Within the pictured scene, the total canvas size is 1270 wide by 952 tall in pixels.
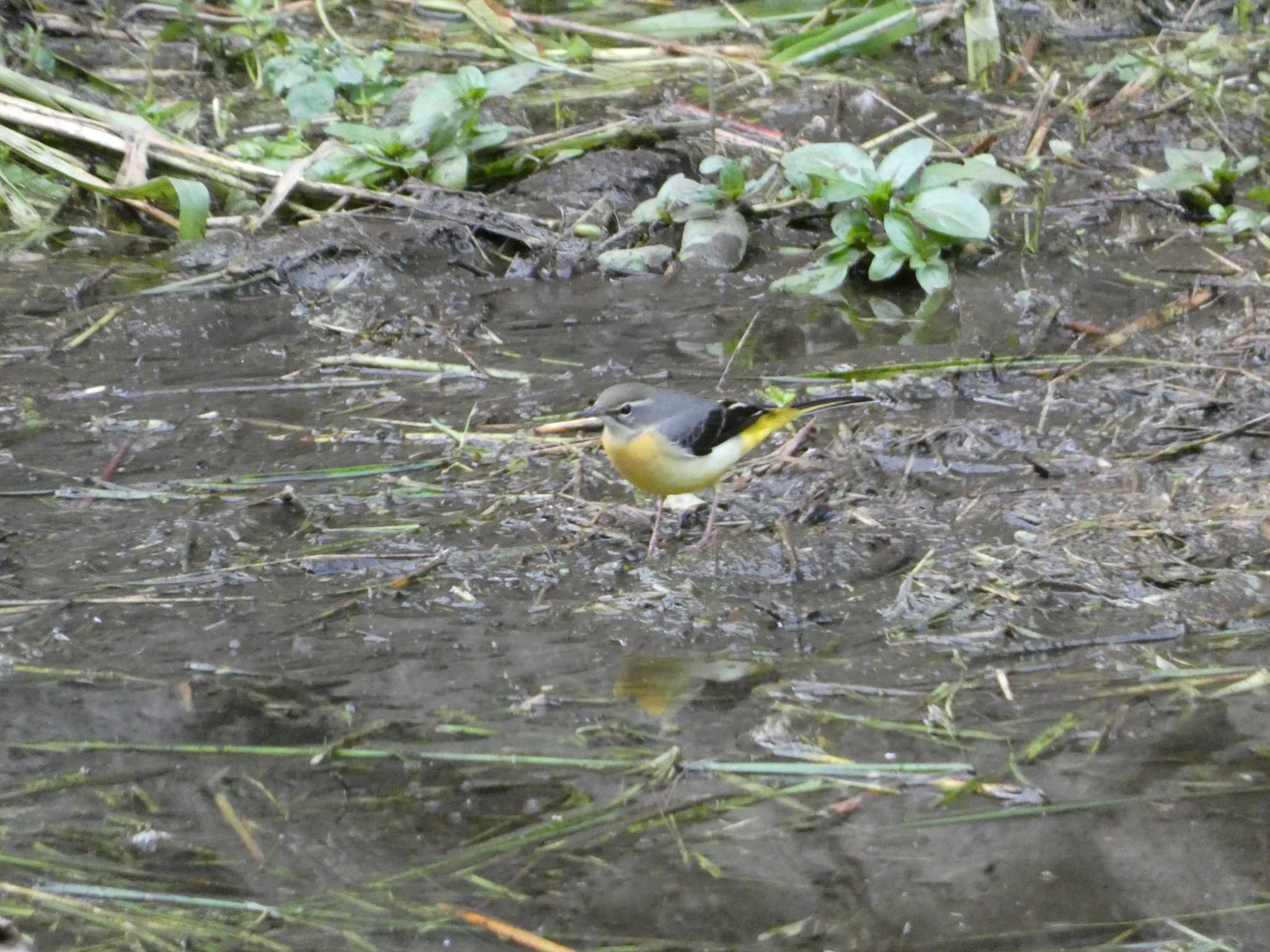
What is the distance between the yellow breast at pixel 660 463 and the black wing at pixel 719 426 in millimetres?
30

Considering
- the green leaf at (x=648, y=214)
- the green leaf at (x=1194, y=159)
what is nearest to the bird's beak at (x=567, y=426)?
the green leaf at (x=648, y=214)

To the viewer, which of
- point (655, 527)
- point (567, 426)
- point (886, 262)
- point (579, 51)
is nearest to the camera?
point (655, 527)

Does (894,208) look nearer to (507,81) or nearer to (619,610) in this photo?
(507,81)

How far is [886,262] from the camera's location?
26.3 ft

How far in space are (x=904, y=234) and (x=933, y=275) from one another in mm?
279

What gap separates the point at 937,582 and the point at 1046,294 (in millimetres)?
3409

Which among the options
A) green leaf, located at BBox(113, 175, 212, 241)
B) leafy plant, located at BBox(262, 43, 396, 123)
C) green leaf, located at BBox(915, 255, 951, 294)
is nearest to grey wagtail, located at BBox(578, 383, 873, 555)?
green leaf, located at BBox(915, 255, 951, 294)

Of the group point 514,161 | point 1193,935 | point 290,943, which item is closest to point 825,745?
point 1193,935

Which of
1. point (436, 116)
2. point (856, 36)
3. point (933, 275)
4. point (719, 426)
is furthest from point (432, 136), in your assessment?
point (719, 426)

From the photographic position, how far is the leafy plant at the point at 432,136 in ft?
Result: 29.3

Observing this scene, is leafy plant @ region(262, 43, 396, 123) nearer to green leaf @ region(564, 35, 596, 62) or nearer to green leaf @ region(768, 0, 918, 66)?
green leaf @ region(564, 35, 596, 62)

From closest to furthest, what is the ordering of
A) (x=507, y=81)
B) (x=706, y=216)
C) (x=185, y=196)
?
(x=185, y=196) < (x=706, y=216) < (x=507, y=81)

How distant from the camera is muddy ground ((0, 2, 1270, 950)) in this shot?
3516mm

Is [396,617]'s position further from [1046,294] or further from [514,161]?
[514,161]
